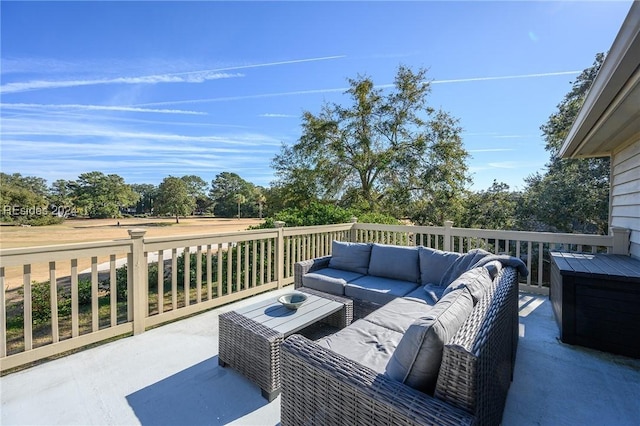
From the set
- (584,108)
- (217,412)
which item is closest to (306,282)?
(217,412)

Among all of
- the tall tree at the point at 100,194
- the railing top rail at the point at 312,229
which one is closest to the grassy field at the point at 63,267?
the tall tree at the point at 100,194

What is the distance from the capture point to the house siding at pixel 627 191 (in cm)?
347

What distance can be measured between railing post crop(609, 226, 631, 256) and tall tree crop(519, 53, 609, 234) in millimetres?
5161

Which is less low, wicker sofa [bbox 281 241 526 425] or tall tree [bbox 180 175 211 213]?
tall tree [bbox 180 175 211 213]

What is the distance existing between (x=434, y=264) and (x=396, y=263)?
1.48 ft

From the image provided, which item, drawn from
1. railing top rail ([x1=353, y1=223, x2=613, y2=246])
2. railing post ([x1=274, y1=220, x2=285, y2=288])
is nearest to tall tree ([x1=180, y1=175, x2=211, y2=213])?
railing post ([x1=274, y1=220, x2=285, y2=288])

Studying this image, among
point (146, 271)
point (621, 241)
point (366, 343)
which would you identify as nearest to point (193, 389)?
point (366, 343)

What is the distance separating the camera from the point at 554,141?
895cm

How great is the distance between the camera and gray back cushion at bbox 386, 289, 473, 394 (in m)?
1.18

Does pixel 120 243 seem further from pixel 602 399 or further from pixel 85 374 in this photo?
pixel 602 399

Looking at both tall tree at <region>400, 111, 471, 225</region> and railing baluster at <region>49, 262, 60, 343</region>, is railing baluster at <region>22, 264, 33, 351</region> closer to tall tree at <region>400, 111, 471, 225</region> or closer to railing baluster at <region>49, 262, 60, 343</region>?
railing baluster at <region>49, 262, 60, 343</region>

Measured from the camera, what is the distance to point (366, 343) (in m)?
1.89

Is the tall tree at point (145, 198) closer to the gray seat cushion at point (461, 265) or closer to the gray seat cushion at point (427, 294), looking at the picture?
the gray seat cushion at point (427, 294)

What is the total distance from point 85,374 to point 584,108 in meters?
5.15
